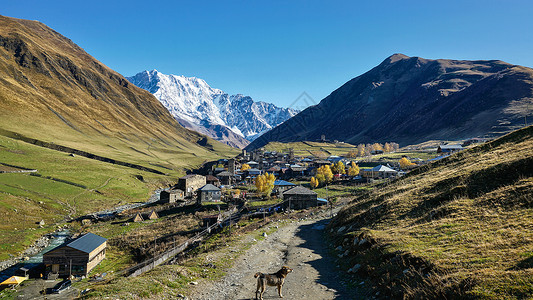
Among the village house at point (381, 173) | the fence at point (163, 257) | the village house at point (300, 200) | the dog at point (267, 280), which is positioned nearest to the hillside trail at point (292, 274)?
the dog at point (267, 280)

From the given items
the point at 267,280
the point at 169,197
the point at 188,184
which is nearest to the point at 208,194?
the point at 169,197

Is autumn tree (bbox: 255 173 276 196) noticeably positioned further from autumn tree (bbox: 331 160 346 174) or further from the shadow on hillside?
the shadow on hillside

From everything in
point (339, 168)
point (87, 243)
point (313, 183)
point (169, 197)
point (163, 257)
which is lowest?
point (163, 257)

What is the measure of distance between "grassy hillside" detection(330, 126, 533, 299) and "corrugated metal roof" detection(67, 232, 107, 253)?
40.5m

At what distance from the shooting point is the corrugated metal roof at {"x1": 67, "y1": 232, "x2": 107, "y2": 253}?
144 feet

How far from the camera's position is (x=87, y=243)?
153ft

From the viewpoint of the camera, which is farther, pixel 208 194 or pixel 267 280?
pixel 208 194

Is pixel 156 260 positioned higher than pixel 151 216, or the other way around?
pixel 156 260

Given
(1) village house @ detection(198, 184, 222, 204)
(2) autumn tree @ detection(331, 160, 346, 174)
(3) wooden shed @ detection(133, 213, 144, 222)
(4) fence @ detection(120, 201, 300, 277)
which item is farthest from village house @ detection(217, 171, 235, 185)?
(4) fence @ detection(120, 201, 300, 277)

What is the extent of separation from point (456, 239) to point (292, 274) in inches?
472

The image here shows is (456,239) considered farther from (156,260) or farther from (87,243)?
(87,243)

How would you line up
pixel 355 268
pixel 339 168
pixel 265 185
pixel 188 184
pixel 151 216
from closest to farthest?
pixel 355 268, pixel 151 216, pixel 265 185, pixel 188 184, pixel 339 168

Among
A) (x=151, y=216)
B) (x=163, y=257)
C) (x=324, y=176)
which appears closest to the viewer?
(x=163, y=257)

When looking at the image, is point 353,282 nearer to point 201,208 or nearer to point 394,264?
point 394,264
